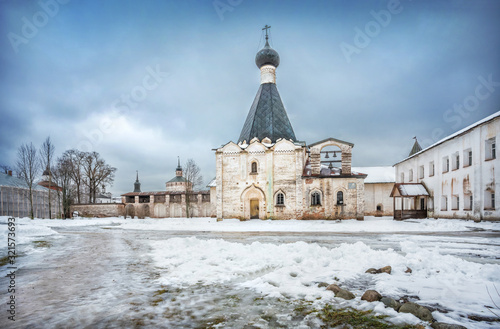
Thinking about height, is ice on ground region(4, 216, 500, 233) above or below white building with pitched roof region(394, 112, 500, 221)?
below

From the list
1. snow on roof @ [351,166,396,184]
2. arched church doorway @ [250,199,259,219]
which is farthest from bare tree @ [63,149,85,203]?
snow on roof @ [351,166,396,184]

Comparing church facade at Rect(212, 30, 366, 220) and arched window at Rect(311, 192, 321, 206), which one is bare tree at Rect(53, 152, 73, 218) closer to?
church facade at Rect(212, 30, 366, 220)

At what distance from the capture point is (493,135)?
1700 centimetres

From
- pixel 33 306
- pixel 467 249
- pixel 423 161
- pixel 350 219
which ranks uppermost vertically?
pixel 423 161

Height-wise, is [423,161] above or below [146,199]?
above

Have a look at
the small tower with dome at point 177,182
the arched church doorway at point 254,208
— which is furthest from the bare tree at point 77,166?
the arched church doorway at point 254,208

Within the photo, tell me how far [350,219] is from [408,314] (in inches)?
860

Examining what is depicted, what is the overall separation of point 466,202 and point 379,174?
16.4m

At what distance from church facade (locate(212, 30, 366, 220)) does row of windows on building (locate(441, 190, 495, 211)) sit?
235 inches

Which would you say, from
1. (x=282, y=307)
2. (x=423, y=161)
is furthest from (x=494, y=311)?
(x=423, y=161)

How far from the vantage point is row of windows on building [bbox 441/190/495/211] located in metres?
17.2

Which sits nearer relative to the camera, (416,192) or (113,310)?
(113,310)

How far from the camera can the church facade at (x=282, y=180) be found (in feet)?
80.1

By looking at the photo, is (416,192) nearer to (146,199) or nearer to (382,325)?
(382,325)
